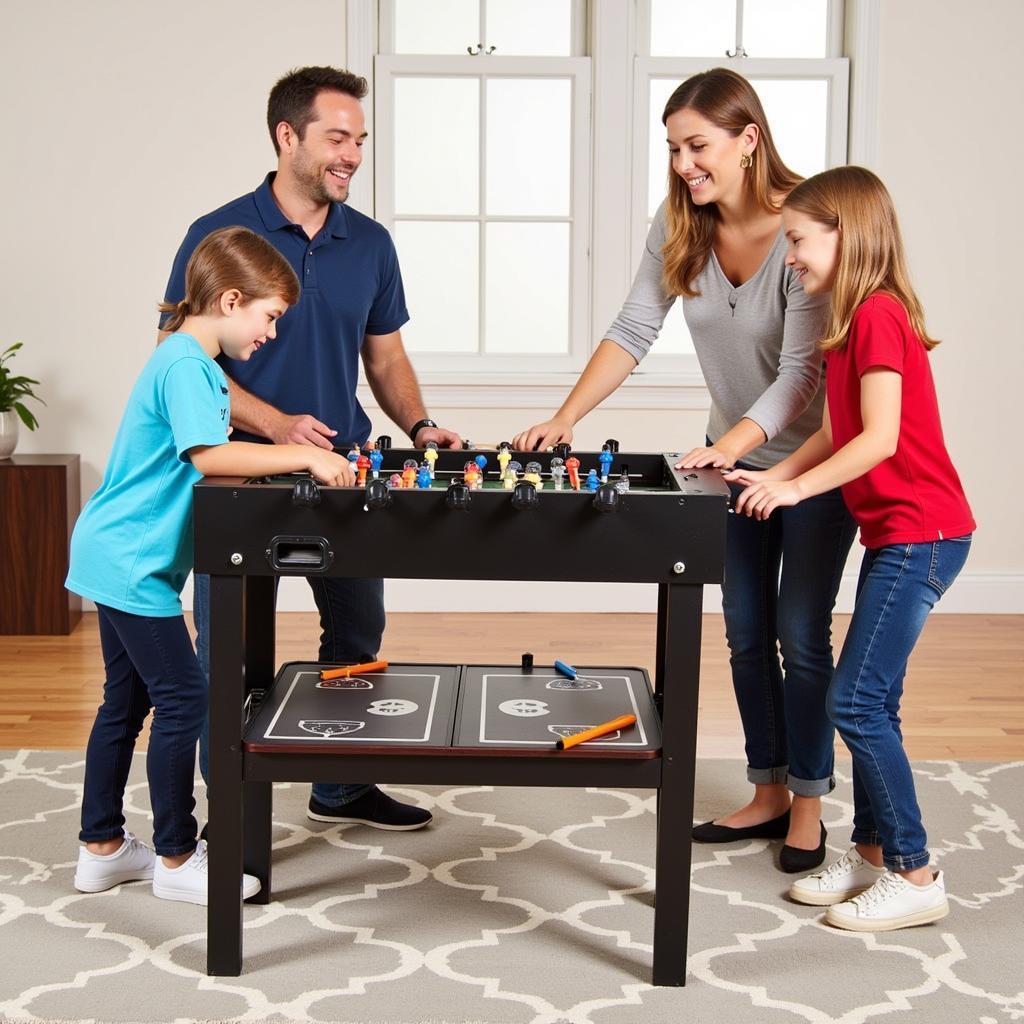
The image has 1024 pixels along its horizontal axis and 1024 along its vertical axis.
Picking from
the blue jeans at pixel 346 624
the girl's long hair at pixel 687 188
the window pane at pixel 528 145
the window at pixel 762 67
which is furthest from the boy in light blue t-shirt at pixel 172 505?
the window at pixel 762 67

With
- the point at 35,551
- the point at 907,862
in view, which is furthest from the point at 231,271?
the point at 35,551

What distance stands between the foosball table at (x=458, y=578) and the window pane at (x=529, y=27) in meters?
2.85

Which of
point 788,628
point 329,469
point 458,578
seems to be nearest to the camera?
point 458,578

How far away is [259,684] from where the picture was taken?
8.70ft

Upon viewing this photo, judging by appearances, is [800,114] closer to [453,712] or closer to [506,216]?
[506,216]

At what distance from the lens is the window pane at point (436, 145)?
4.80 metres

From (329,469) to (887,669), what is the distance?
40.9 inches

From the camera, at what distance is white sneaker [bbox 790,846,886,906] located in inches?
99.7

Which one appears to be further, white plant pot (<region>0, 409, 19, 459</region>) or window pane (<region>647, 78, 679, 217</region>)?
window pane (<region>647, 78, 679, 217</region>)

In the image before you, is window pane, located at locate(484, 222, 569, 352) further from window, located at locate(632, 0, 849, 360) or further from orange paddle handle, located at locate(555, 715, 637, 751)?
orange paddle handle, located at locate(555, 715, 637, 751)

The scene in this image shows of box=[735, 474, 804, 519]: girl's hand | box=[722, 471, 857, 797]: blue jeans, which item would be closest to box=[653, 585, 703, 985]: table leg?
box=[735, 474, 804, 519]: girl's hand

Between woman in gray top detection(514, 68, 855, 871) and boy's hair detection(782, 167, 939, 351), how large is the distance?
18cm

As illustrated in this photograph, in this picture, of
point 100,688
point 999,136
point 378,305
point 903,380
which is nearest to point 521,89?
point 999,136

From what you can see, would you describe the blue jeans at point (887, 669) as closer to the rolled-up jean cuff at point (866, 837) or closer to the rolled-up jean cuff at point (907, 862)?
the rolled-up jean cuff at point (907, 862)
